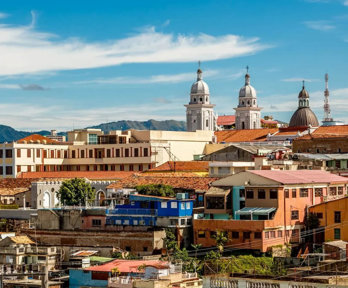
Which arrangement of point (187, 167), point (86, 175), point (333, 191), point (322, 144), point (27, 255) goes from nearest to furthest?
point (27, 255), point (333, 191), point (322, 144), point (187, 167), point (86, 175)

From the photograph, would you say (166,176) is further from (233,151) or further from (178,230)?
(178,230)

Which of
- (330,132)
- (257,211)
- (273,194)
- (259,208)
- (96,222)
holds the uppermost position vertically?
(330,132)

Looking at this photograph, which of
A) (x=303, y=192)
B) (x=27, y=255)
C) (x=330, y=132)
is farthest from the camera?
(x=330, y=132)

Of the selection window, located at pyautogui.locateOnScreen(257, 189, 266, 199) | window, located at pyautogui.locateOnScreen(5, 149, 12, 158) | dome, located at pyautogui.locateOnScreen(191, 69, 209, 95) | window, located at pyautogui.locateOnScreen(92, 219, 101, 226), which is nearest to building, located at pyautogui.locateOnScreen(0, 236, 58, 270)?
window, located at pyautogui.locateOnScreen(92, 219, 101, 226)

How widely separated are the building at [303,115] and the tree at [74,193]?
186 feet

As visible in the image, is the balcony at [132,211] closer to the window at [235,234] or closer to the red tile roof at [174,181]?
the red tile roof at [174,181]

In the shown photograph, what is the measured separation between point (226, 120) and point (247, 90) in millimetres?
19923

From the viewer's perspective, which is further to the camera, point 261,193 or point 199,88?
point 199,88

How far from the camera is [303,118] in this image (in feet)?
413

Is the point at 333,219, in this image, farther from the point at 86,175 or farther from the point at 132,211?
the point at 86,175

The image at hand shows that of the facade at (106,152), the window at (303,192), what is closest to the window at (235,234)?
the window at (303,192)

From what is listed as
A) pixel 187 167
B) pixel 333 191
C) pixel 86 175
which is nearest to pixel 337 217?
pixel 333 191

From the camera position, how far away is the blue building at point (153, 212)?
54.8 m

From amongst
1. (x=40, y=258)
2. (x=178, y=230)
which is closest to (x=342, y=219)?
(x=178, y=230)
